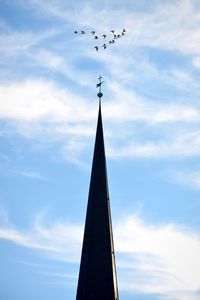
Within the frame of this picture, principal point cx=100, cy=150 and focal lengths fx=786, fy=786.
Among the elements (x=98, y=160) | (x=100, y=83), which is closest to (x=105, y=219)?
(x=98, y=160)

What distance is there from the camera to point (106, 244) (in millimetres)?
48938

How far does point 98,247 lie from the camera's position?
48.8 metres

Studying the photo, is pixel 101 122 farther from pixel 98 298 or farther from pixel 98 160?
pixel 98 298

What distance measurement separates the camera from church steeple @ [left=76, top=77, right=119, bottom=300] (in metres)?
47.6

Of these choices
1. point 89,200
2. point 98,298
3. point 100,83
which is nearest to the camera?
point 98,298

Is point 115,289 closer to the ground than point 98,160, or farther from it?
closer to the ground

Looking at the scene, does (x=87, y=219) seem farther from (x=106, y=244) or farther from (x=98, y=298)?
(x=98, y=298)

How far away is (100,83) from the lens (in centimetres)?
5512

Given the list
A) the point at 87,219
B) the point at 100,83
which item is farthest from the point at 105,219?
the point at 100,83

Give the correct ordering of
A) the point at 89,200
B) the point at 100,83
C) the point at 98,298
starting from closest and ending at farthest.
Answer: the point at 98,298, the point at 89,200, the point at 100,83

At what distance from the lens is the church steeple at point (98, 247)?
47.6 m

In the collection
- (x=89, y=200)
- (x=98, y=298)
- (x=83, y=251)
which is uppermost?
(x=89, y=200)

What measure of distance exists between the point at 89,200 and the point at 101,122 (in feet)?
19.3

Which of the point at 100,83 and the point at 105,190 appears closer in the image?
the point at 105,190
